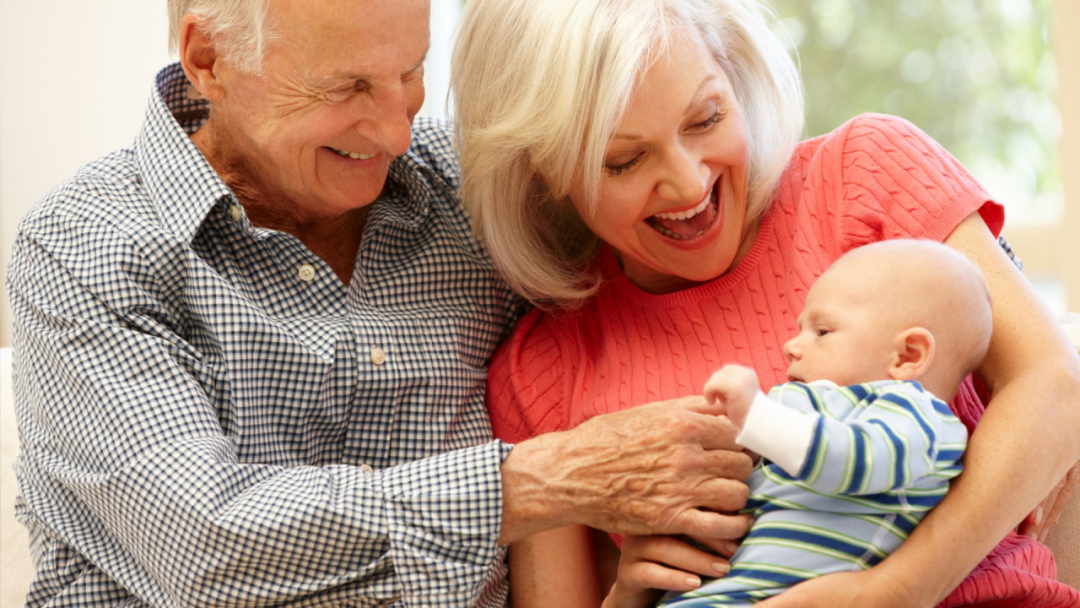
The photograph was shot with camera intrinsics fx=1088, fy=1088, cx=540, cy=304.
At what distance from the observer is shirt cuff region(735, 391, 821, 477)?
1.21 m

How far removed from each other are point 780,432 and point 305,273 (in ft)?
2.99

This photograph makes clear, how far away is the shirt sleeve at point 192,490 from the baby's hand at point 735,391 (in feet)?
1.39

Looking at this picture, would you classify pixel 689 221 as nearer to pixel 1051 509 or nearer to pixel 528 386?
pixel 528 386

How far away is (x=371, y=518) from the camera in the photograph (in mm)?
1523

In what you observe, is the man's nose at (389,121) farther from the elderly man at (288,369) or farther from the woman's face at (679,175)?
the woman's face at (679,175)

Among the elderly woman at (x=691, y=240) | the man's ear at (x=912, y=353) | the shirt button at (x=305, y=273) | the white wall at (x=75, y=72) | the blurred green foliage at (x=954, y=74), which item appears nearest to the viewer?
the man's ear at (x=912, y=353)

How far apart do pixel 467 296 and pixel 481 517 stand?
52 centimetres

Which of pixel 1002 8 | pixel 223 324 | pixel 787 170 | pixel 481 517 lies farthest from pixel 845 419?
pixel 1002 8

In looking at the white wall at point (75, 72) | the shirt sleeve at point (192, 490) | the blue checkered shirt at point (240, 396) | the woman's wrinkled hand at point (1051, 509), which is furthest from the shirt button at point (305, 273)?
the white wall at point (75, 72)

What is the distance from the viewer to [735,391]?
1.20 metres

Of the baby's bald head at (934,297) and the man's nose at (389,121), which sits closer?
the baby's bald head at (934,297)

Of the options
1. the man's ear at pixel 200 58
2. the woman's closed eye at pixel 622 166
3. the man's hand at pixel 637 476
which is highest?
the man's ear at pixel 200 58

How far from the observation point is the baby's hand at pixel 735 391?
121 centimetres

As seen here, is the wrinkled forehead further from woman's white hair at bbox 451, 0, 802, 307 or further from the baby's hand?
the baby's hand
